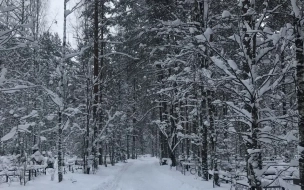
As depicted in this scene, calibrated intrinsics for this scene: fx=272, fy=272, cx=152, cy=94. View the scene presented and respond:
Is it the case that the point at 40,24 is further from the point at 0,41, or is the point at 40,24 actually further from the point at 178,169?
the point at 0,41

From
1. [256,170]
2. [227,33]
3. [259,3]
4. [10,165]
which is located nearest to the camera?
[256,170]

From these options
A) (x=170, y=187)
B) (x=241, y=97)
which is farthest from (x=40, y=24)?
(x=241, y=97)

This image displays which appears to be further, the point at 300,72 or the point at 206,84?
the point at 206,84

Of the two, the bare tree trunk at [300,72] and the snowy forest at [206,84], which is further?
the snowy forest at [206,84]

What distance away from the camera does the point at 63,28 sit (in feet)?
48.4

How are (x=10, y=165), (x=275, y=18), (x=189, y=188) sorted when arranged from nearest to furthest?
(x=275, y=18)
(x=189, y=188)
(x=10, y=165)

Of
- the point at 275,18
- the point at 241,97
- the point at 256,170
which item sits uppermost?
the point at 275,18

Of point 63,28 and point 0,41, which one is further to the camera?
point 63,28

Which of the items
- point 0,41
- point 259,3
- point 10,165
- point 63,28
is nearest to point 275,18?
point 259,3

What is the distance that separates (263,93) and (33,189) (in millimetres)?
9662

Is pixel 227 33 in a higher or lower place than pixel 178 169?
higher

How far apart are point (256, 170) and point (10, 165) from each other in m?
18.6

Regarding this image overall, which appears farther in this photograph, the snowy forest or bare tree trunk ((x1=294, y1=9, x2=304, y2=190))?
the snowy forest

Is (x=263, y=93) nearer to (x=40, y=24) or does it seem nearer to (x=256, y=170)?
(x=256, y=170)
